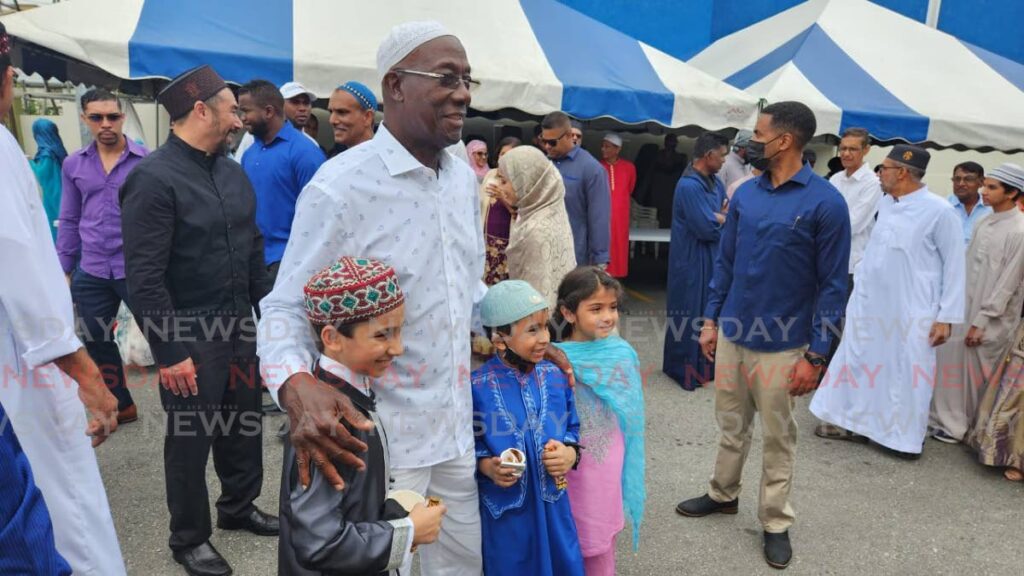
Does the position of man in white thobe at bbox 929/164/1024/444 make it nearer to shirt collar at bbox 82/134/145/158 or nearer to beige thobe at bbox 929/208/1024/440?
beige thobe at bbox 929/208/1024/440

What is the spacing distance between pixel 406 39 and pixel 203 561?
239cm

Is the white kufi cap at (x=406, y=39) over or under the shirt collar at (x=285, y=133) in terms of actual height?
over

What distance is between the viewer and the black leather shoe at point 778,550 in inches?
124

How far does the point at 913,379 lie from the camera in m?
4.50

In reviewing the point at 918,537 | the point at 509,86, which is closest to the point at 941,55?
the point at 509,86

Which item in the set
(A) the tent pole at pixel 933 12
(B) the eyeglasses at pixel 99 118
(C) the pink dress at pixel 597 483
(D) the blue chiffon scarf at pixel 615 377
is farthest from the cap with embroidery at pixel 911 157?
(A) the tent pole at pixel 933 12

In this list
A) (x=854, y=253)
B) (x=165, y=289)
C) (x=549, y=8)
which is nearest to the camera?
(x=165, y=289)

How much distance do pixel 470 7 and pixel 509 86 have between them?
1.38 meters

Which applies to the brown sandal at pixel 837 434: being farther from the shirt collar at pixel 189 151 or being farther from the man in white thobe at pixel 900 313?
the shirt collar at pixel 189 151

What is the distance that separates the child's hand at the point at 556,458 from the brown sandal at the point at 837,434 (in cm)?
325

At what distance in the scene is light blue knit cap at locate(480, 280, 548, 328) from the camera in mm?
2258

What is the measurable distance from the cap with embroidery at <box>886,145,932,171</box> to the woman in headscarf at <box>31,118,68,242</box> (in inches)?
266

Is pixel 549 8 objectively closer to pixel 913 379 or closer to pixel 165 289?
pixel 913 379

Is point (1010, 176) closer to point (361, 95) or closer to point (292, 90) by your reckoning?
point (361, 95)
